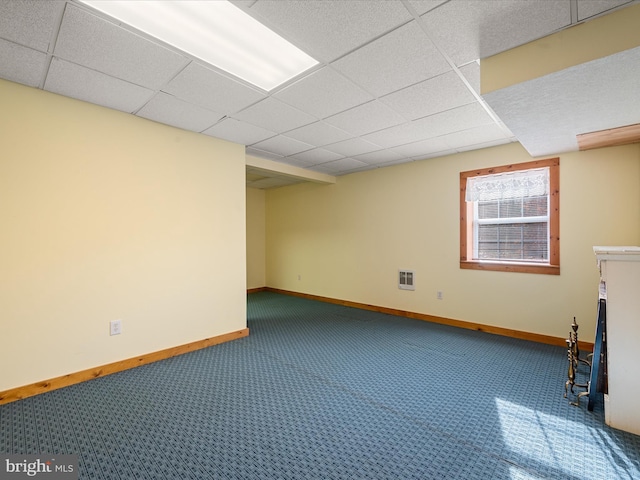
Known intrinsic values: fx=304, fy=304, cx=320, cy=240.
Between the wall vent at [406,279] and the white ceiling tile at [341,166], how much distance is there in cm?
181

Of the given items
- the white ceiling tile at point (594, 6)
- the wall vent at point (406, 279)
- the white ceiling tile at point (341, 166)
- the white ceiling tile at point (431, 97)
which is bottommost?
the wall vent at point (406, 279)

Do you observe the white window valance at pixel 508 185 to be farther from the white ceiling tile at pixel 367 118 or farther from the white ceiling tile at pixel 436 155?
the white ceiling tile at pixel 367 118

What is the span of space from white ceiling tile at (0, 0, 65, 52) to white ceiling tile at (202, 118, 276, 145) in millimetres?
1415

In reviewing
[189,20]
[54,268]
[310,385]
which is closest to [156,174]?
[54,268]

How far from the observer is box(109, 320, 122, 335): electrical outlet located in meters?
2.78

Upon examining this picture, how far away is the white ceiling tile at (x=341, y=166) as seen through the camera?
4645 millimetres

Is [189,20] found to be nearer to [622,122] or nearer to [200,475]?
[200,475]

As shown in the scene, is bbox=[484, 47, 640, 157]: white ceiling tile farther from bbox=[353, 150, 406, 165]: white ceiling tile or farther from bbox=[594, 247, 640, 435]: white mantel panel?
bbox=[353, 150, 406, 165]: white ceiling tile

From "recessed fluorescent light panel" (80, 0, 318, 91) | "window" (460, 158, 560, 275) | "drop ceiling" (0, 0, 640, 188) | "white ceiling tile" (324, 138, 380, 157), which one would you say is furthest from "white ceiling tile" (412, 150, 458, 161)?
"recessed fluorescent light panel" (80, 0, 318, 91)

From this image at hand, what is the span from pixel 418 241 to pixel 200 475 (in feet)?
12.8

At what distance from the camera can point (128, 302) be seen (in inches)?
114

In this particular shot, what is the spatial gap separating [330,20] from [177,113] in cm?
184

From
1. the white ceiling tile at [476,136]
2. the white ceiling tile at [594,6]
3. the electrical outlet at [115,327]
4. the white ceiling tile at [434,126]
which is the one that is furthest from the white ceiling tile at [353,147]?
the electrical outlet at [115,327]

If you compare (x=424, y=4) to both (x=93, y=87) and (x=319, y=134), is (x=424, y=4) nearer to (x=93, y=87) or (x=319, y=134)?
(x=319, y=134)
